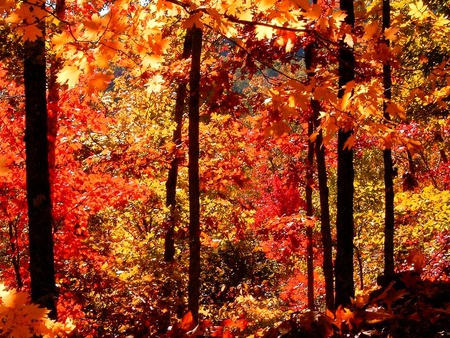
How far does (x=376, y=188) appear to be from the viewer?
46.4 feet

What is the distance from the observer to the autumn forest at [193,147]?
298 centimetres

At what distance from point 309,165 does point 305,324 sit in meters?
7.23

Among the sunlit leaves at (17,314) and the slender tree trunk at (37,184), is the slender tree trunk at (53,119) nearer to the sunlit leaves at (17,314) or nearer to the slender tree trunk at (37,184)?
the slender tree trunk at (37,184)

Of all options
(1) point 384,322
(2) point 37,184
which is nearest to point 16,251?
(2) point 37,184

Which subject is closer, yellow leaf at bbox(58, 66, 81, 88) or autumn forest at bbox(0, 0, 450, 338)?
yellow leaf at bbox(58, 66, 81, 88)

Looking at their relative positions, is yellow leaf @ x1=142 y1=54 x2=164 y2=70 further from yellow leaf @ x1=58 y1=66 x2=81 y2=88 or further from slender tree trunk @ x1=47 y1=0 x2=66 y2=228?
slender tree trunk @ x1=47 y1=0 x2=66 y2=228

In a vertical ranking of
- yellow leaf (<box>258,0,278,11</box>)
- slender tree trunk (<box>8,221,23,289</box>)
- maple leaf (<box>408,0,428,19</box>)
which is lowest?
slender tree trunk (<box>8,221,23,289</box>)

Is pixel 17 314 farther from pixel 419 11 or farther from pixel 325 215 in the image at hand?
pixel 419 11

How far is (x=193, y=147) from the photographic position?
22.2ft

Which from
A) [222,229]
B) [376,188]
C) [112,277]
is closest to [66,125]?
[112,277]

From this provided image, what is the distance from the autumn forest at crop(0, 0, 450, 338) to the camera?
2.98 m

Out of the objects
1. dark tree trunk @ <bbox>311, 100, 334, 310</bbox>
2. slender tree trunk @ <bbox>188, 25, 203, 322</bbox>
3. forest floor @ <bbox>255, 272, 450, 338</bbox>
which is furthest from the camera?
dark tree trunk @ <bbox>311, 100, 334, 310</bbox>

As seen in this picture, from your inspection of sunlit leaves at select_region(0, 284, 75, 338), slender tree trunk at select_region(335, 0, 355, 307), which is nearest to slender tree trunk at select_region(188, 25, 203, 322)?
slender tree trunk at select_region(335, 0, 355, 307)

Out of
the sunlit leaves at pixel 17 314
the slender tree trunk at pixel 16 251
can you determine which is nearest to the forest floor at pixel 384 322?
the sunlit leaves at pixel 17 314
